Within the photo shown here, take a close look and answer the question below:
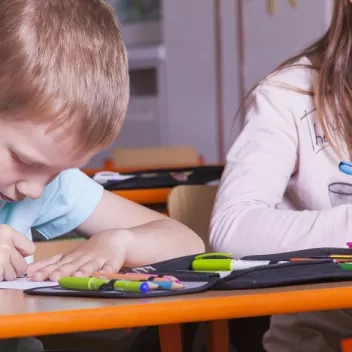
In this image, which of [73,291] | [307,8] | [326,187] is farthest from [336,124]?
[307,8]

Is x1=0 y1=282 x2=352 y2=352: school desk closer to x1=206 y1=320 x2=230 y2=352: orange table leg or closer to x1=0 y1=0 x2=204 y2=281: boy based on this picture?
x1=0 y1=0 x2=204 y2=281: boy

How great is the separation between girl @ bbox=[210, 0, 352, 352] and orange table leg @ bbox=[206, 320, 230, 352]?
0.17 m

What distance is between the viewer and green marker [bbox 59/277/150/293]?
0.80m

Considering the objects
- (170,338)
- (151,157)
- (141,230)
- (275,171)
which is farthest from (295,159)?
(151,157)

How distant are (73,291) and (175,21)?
4.80 meters

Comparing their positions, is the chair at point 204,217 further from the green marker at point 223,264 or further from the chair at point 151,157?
the chair at point 151,157

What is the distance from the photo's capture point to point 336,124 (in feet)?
5.02

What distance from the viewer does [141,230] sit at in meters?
1.23

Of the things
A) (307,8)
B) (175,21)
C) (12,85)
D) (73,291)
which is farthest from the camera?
(175,21)

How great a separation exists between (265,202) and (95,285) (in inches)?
27.2

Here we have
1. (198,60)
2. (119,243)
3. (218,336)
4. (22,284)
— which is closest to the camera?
(22,284)

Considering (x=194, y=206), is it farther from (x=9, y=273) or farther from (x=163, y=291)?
(x=163, y=291)

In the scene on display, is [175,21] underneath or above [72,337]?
above

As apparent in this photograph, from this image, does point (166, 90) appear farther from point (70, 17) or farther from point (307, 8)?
point (70, 17)
